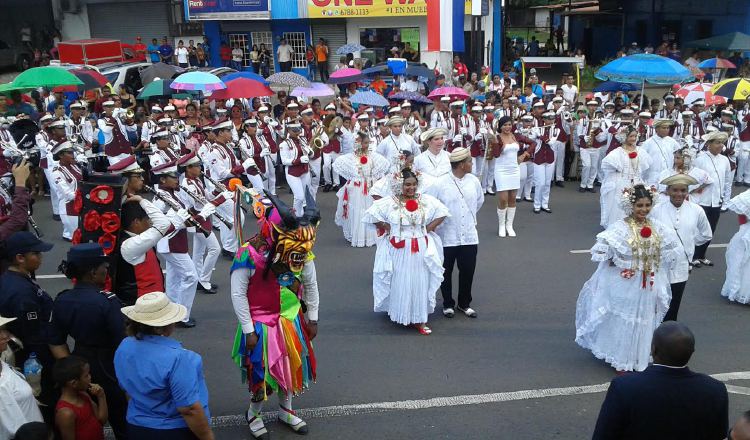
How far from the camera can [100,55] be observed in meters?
22.5

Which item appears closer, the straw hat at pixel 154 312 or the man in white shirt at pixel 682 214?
the straw hat at pixel 154 312

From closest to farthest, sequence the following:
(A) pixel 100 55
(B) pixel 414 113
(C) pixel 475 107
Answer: (C) pixel 475 107
(B) pixel 414 113
(A) pixel 100 55

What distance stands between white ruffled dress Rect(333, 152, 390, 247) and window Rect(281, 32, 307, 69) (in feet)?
60.4

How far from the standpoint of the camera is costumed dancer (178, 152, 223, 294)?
822cm

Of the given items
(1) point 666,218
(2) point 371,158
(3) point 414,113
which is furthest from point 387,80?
(1) point 666,218

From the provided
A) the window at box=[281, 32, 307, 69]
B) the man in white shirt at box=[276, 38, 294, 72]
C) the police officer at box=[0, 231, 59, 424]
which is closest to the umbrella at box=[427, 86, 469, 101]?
the police officer at box=[0, 231, 59, 424]

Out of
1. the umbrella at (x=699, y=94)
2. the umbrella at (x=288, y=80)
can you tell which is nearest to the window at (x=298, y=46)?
the umbrella at (x=288, y=80)

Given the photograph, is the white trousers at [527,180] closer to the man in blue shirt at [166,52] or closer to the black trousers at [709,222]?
the black trousers at [709,222]

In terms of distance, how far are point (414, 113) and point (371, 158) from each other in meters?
4.54

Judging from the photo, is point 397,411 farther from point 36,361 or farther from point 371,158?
point 371,158

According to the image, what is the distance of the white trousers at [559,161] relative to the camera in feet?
47.4

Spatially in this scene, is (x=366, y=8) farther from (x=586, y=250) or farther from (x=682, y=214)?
(x=682, y=214)

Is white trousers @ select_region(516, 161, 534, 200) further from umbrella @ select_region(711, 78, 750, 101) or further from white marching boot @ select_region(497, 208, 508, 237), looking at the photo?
umbrella @ select_region(711, 78, 750, 101)

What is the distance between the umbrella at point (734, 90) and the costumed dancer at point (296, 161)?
8.61 meters
